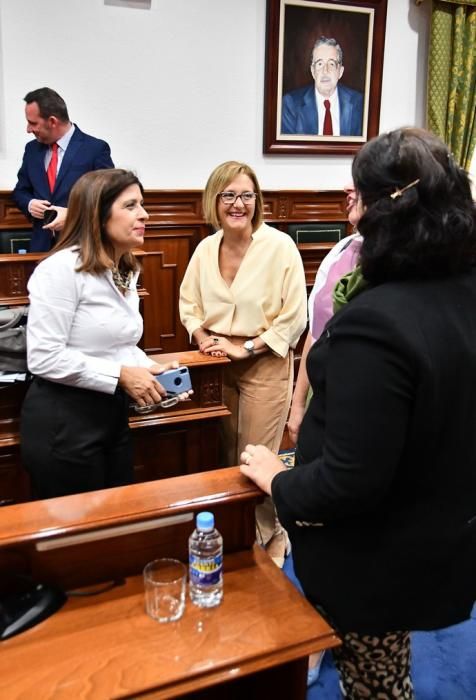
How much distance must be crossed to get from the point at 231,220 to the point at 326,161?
311cm

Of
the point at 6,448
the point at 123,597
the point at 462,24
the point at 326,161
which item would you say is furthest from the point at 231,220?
the point at 462,24

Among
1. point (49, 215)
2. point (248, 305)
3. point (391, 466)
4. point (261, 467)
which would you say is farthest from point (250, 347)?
point (49, 215)

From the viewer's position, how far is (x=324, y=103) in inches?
190

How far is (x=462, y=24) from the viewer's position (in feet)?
15.8

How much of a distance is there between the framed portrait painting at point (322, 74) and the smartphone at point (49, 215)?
1.98m

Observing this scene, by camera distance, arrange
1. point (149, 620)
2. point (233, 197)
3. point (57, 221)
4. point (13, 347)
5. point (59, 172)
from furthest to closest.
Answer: point (59, 172)
point (57, 221)
point (233, 197)
point (13, 347)
point (149, 620)

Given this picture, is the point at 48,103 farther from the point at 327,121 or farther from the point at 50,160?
the point at 327,121

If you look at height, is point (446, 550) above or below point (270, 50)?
below

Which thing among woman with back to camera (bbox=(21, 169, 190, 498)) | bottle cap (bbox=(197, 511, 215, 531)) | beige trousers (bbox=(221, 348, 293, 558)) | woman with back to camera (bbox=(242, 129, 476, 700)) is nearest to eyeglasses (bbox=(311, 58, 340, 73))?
beige trousers (bbox=(221, 348, 293, 558))

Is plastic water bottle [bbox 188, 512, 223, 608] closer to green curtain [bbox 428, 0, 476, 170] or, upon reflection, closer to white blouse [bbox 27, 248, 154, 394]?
white blouse [bbox 27, 248, 154, 394]

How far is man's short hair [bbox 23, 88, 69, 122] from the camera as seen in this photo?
346 cm

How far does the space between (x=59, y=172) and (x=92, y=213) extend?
206 cm

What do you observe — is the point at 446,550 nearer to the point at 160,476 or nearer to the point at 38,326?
the point at 38,326

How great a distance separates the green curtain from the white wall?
0.62 ft
